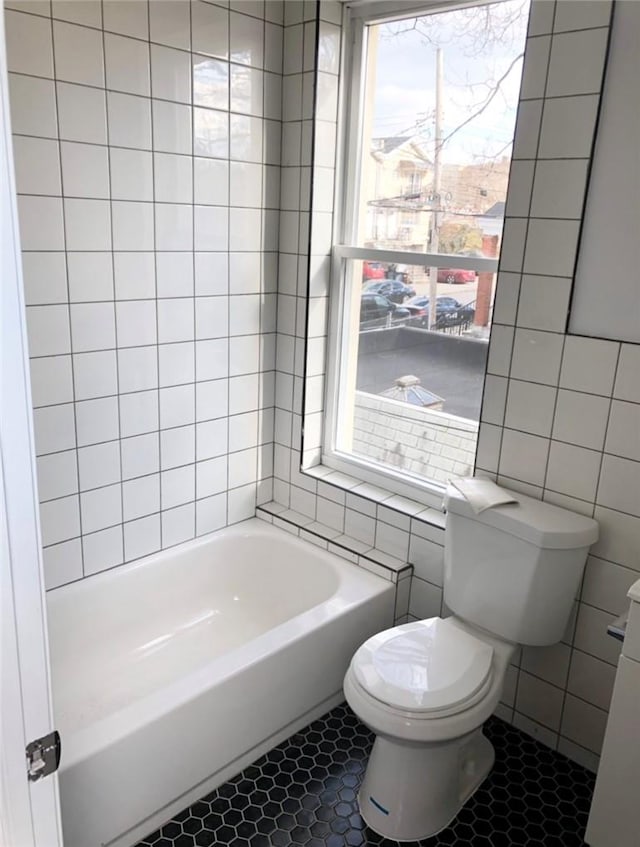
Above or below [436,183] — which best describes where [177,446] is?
below

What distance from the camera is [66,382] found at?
2104 millimetres

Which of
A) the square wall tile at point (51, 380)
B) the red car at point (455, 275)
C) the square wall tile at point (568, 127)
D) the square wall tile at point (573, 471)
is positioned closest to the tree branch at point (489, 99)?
the square wall tile at point (568, 127)

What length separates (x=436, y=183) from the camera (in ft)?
7.47

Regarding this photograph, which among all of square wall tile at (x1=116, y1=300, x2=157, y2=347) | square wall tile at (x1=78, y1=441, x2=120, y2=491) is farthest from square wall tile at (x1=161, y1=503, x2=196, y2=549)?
square wall tile at (x1=116, y1=300, x2=157, y2=347)

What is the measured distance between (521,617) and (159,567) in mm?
1270

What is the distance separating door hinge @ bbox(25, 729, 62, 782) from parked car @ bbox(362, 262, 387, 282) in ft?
6.17

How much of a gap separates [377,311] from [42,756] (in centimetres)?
189

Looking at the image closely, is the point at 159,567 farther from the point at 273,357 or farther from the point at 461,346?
the point at 461,346

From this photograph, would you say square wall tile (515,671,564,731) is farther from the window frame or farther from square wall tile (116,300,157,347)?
square wall tile (116,300,157,347)

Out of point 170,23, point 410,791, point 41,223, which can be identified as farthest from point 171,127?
point 410,791

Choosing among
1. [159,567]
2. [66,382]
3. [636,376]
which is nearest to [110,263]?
[66,382]

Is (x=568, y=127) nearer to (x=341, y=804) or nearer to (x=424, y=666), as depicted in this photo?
(x=424, y=666)

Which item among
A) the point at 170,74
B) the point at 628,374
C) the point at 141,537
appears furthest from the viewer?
the point at 141,537

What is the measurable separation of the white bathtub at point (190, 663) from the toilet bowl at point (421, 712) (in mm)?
321
